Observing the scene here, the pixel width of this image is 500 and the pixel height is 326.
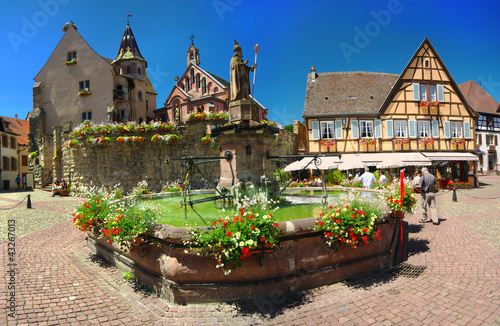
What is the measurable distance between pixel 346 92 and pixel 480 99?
27909mm

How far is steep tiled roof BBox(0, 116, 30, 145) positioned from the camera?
126 feet

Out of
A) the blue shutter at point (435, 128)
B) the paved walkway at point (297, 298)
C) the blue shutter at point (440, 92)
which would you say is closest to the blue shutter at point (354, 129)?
the blue shutter at point (435, 128)

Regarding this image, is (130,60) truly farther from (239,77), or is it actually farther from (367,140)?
(239,77)

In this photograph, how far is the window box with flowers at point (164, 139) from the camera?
18.6 metres

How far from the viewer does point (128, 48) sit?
3312cm

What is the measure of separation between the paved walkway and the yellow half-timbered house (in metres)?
17.8

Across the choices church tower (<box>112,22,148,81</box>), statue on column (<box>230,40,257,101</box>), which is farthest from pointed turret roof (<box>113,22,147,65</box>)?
statue on column (<box>230,40,257,101</box>)

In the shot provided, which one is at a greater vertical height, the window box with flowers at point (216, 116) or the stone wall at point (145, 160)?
the window box with flowers at point (216, 116)

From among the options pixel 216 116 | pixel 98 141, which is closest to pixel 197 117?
pixel 216 116

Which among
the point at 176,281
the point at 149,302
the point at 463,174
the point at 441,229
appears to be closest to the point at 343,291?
the point at 176,281

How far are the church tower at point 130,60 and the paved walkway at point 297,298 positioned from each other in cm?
2899

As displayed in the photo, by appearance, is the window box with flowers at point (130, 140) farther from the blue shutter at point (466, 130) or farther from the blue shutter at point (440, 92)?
the blue shutter at point (466, 130)

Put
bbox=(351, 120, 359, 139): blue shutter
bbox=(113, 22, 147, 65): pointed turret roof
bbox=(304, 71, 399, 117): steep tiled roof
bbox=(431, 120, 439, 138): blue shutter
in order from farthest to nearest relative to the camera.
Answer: bbox=(113, 22, 147, 65): pointed turret roof
bbox=(304, 71, 399, 117): steep tiled roof
bbox=(431, 120, 439, 138): blue shutter
bbox=(351, 120, 359, 139): blue shutter

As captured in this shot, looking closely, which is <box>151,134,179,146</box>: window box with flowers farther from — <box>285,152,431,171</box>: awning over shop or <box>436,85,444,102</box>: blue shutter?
<box>436,85,444,102</box>: blue shutter
